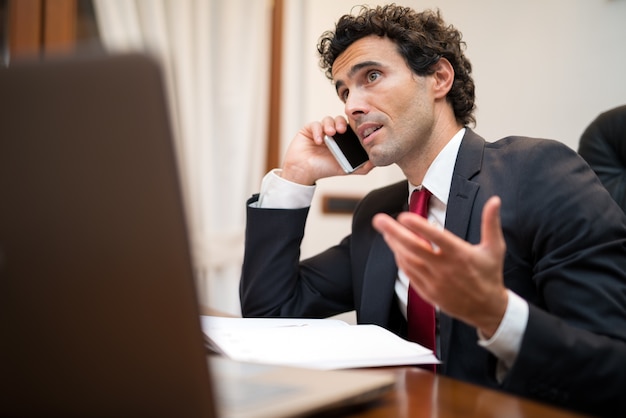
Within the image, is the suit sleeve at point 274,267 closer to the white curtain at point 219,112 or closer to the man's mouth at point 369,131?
the man's mouth at point 369,131

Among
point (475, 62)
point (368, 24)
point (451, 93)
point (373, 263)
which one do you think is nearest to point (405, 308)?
point (373, 263)

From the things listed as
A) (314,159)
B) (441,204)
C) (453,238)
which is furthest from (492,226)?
(314,159)

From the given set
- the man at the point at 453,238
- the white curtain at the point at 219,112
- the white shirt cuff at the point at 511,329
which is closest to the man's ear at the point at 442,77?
the man at the point at 453,238

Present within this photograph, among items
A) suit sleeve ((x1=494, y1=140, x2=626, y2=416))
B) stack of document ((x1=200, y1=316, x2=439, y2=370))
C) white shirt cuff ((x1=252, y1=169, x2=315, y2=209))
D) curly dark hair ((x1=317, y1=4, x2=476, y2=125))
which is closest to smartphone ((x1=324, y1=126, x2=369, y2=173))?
white shirt cuff ((x1=252, y1=169, x2=315, y2=209))

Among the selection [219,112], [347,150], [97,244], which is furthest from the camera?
[219,112]

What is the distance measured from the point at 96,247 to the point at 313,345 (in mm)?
499

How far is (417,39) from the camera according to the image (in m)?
1.47

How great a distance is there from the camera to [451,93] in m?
1.57

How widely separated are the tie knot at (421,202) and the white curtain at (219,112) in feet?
3.45

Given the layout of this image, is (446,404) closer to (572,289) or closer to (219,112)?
(572,289)

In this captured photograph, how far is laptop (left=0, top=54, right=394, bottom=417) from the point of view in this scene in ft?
1.21

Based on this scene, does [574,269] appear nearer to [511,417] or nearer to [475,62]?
[511,417]

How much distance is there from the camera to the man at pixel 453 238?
0.75 meters

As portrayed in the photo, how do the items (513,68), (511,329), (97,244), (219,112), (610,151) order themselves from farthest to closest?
(219,112), (513,68), (610,151), (511,329), (97,244)
